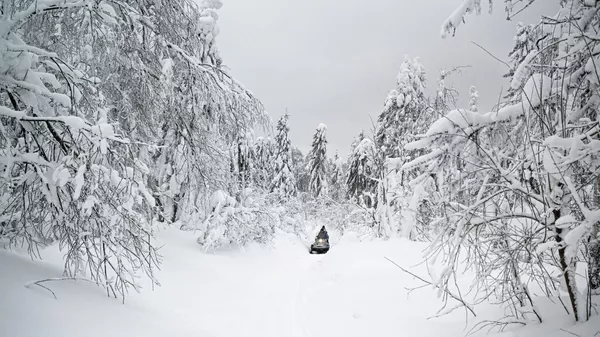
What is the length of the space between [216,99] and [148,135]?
161 cm

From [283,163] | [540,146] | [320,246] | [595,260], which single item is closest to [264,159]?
[283,163]

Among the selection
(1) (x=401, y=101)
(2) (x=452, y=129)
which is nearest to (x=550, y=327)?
(2) (x=452, y=129)

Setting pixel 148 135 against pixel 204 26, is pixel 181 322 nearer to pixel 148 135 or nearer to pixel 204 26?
pixel 148 135

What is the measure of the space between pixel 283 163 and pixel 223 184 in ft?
68.6

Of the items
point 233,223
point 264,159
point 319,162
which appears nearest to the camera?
point 233,223

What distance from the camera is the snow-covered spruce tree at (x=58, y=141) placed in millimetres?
2590

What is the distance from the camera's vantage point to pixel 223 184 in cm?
859

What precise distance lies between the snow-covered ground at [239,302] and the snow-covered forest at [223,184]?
1.4 inches

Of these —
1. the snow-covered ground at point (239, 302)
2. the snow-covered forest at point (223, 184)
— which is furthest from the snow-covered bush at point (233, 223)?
the snow-covered ground at point (239, 302)

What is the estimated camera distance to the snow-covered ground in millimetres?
2832

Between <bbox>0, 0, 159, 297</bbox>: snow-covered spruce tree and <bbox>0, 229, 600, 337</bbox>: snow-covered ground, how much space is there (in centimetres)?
44

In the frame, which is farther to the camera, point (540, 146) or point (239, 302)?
point (239, 302)

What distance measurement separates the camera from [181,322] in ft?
14.7

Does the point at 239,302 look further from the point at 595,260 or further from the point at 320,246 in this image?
the point at 320,246
